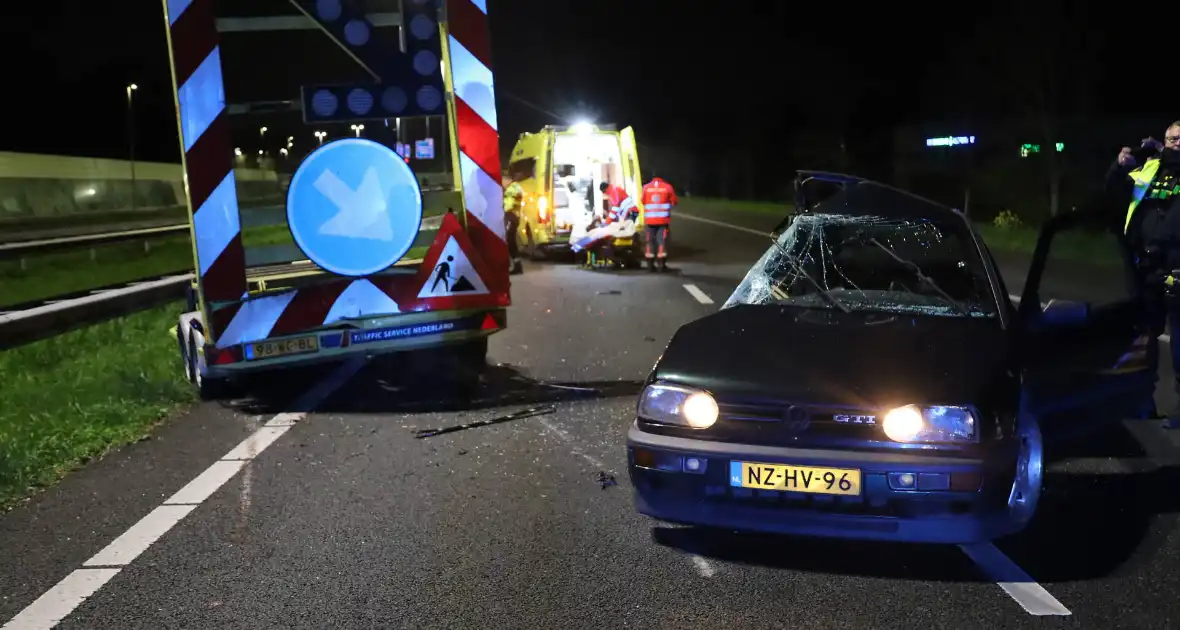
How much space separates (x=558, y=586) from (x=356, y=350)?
364 centimetres

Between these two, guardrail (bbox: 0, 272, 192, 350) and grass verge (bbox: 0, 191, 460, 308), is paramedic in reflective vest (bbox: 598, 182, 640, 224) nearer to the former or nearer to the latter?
grass verge (bbox: 0, 191, 460, 308)

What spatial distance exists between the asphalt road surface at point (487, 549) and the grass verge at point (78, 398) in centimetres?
26

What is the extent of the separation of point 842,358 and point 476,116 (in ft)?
12.8

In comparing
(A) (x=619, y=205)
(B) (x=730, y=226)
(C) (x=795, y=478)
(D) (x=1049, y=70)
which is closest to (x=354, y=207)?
(C) (x=795, y=478)

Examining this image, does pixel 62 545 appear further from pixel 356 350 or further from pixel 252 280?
pixel 252 280

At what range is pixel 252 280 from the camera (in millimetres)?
7891

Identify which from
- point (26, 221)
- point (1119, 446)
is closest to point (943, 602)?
point (1119, 446)

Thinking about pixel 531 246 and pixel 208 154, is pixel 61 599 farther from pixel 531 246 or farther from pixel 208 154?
pixel 531 246

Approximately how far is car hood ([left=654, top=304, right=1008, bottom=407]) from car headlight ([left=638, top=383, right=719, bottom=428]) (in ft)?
0.15

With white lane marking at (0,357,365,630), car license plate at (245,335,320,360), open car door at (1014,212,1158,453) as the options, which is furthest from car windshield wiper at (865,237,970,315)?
car license plate at (245,335,320,360)

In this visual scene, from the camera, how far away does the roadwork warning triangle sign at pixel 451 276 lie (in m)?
7.46

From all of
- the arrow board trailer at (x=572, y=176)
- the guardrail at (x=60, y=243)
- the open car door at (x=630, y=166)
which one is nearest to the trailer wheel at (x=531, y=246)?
the arrow board trailer at (x=572, y=176)

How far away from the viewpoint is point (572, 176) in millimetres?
20297

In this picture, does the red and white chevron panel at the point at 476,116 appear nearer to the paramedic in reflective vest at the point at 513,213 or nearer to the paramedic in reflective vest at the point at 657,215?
the paramedic in reflective vest at the point at 657,215
